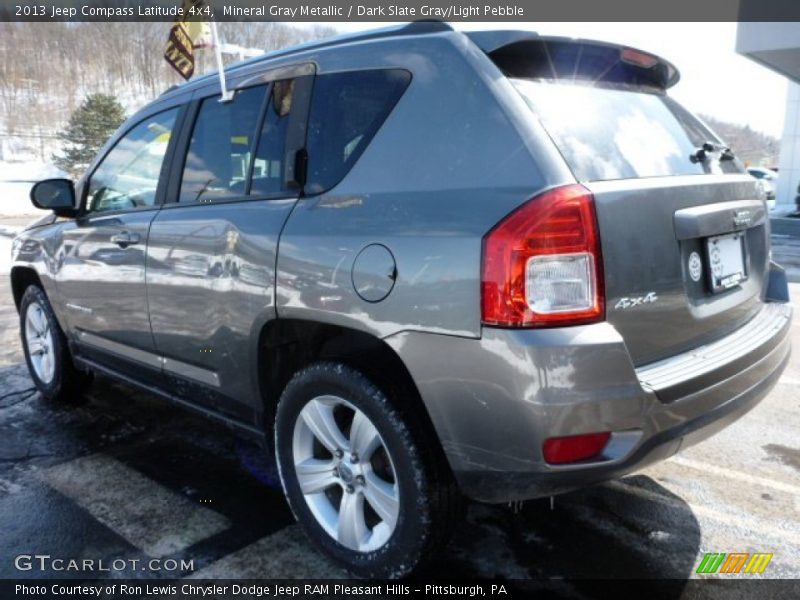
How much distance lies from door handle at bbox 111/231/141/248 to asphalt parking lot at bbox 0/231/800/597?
1148 mm

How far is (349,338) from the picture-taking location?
2355mm

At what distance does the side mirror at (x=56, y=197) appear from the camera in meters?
3.74

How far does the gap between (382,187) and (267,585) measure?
1492mm

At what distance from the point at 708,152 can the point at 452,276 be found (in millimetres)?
1301

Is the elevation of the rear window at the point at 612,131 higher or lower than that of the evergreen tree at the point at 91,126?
lower

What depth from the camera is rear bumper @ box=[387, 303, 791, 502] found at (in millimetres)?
1823

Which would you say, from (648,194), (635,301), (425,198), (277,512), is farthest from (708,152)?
(277,512)

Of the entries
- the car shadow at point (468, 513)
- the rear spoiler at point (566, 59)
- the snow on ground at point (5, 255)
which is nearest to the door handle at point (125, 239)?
the car shadow at point (468, 513)

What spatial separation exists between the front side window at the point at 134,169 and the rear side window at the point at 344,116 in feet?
3.72

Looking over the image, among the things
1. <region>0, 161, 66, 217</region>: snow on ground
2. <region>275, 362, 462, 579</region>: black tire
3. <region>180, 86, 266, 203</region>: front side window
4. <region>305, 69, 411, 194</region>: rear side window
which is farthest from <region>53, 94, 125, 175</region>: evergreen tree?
<region>275, 362, 462, 579</region>: black tire

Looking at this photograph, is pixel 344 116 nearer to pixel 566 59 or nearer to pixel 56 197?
pixel 566 59

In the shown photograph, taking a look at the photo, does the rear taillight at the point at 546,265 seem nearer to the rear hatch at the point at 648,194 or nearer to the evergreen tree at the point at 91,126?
the rear hatch at the point at 648,194

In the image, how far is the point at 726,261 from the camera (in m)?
2.35

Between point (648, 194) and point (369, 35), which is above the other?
point (369, 35)
